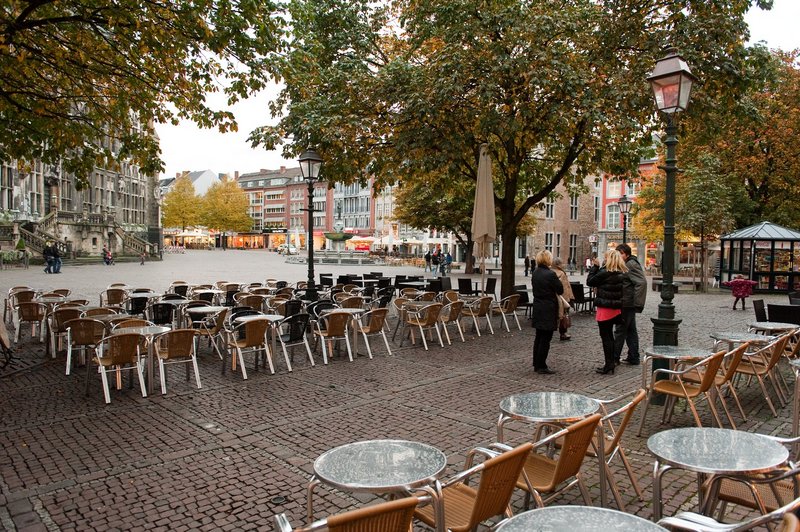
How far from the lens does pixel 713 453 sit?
2.92 meters

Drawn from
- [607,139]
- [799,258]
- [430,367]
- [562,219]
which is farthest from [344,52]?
[562,219]

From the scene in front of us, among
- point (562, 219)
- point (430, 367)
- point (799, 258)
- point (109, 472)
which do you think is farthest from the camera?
point (562, 219)

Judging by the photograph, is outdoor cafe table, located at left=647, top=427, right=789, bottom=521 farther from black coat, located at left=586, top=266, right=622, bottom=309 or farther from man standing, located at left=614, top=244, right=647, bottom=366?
man standing, located at left=614, top=244, right=647, bottom=366

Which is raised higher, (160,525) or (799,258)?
(799,258)

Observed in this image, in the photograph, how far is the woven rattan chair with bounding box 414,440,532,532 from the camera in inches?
99.7

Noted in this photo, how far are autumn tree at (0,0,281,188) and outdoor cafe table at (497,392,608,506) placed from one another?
627 centimetres

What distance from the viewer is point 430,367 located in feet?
28.2

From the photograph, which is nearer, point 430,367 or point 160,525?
point 160,525

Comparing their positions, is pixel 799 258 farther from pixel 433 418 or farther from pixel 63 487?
pixel 63 487

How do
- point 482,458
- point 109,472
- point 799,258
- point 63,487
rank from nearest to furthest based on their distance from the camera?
point 63,487, point 109,472, point 482,458, point 799,258

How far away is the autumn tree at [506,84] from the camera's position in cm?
1087

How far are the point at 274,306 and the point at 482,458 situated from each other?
633cm

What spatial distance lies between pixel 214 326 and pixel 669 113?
7.39 m

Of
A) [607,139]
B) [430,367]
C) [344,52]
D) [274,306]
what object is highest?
[344,52]
